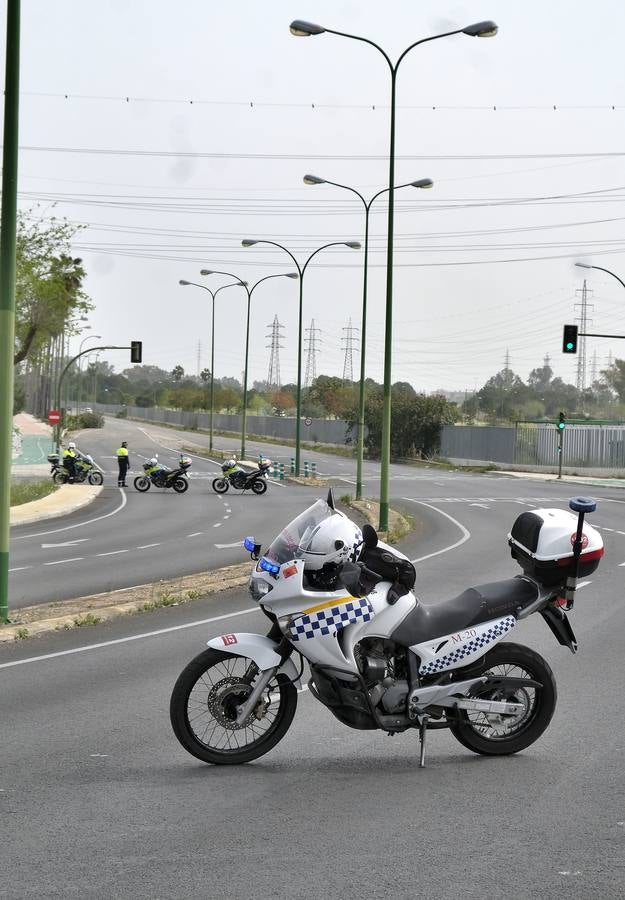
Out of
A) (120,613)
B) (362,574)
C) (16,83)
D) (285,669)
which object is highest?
(16,83)

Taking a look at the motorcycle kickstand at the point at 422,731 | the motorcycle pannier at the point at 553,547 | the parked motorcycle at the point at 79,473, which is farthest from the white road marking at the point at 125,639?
the parked motorcycle at the point at 79,473

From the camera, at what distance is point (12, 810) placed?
226 inches

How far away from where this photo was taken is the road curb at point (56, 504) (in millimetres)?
31250

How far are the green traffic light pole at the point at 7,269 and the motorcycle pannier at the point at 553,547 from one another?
683 cm

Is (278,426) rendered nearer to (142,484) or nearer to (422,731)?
(142,484)

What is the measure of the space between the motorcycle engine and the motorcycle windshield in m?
0.64

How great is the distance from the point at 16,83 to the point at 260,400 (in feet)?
592

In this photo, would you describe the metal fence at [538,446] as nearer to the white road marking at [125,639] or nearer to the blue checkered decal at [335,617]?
the white road marking at [125,639]

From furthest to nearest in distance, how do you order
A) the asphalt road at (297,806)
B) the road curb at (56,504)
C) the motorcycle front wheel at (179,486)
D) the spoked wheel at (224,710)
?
the motorcycle front wheel at (179,486) < the road curb at (56,504) < the spoked wheel at (224,710) < the asphalt road at (297,806)

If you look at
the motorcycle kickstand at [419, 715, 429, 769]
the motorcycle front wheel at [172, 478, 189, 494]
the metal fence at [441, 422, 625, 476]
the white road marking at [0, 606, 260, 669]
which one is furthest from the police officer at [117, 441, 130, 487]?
the motorcycle kickstand at [419, 715, 429, 769]

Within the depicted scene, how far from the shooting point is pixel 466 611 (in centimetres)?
668

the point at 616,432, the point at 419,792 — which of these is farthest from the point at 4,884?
the point at 616,432

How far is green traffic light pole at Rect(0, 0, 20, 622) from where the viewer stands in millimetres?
12125

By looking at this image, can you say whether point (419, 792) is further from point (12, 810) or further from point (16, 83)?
point (16, 83)
